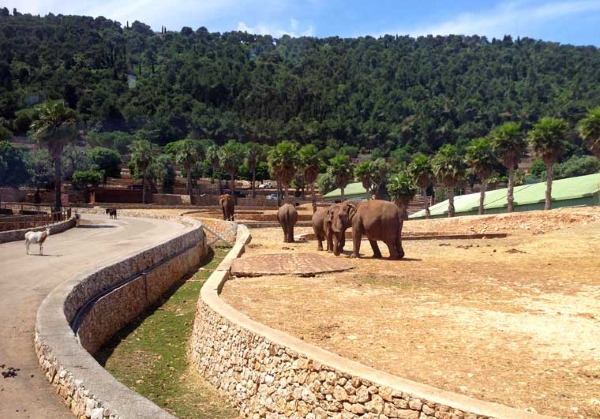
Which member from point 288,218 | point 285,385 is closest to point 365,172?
point 288,218

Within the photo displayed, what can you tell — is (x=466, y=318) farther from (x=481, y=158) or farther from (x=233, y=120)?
(x=233, y=120)

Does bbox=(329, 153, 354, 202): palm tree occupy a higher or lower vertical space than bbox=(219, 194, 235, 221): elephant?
higher

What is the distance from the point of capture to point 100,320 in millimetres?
15625

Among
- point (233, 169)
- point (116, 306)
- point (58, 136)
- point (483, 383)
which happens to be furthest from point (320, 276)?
point (233, 169)

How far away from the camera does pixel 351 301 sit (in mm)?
15156

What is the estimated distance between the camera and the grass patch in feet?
37.9

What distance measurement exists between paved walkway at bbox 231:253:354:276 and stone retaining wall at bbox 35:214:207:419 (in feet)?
10.5

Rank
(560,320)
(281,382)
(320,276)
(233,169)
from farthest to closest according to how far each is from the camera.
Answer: (233,169) → (320,276) → (560,320) → (281,382)

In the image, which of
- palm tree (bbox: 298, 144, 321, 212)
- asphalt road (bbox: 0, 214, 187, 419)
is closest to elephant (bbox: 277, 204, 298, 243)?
asphalt road (bbox: 0, 214, 187, 419)

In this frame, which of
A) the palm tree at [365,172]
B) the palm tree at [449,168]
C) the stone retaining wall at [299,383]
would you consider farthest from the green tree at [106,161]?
the stone retaining wall at [299,383]

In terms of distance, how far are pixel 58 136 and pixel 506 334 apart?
44.9 metres

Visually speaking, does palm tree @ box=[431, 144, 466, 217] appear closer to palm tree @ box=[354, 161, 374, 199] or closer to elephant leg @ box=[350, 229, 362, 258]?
palm tree @ box=[354, 161, 374, 199]

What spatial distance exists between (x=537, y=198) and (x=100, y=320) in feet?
186

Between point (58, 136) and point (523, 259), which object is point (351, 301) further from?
point (58, 136)
